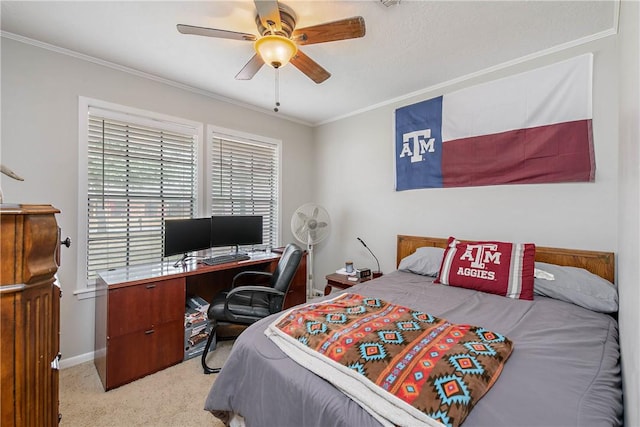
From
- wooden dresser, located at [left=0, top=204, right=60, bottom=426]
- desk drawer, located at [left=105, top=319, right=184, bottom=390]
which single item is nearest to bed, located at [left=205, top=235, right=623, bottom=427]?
wooden dresser, located at [left=0, top=204, right=60, bottom=426]

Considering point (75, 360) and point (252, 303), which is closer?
point (75, 360)

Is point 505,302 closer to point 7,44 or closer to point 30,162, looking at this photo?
point 30,162

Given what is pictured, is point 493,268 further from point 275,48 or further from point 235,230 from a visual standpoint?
point 235,230

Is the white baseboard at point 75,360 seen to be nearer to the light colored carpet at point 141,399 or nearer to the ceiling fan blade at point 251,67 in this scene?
the light colored carpet at point 141,399

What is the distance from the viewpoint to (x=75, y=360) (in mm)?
2201

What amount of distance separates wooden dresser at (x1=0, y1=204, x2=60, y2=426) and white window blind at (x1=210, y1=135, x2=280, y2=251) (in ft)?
7.34

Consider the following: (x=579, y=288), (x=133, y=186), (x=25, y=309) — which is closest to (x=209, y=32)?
(x=25, y=309)

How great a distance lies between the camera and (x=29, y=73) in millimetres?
1996

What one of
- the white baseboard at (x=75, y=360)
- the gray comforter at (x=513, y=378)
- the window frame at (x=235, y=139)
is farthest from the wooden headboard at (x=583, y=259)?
the white baseboard at (x=75, y=360)

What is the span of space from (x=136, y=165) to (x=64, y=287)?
1.13 meters

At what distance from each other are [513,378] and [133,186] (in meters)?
2.95

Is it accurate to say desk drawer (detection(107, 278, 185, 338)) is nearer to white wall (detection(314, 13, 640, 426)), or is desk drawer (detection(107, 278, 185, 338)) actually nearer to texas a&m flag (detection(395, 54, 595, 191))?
white wall (detection(314, 13, 640, 426))

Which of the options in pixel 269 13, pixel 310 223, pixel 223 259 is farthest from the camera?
pixel 310 223

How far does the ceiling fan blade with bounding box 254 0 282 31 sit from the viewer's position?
1.35 m
